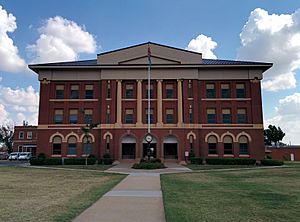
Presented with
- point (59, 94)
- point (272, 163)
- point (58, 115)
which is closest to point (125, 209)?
point (272, 163)

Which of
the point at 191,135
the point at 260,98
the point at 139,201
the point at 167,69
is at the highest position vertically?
the point at 167,69

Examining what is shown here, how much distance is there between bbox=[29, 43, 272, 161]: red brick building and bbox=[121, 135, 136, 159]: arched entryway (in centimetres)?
15

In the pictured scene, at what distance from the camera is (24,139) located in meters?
73.9

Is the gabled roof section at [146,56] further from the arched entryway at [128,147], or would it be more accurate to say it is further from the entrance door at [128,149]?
the entrance door at [128,149]

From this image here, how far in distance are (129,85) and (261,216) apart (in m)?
38.9

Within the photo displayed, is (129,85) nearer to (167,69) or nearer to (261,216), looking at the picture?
(167,69)

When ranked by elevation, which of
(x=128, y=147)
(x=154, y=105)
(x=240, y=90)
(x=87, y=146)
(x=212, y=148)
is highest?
(x=240, y=90)

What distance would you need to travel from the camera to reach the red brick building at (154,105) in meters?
44.8

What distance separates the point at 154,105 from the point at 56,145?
1589 centimetres

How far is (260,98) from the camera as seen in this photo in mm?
45625

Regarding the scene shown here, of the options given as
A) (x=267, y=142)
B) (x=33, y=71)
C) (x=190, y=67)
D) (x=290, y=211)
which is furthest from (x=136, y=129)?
(x=267, y=142)

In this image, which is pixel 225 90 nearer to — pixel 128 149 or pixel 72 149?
pixel 128 149

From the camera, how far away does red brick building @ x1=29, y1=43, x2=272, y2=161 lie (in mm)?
44844

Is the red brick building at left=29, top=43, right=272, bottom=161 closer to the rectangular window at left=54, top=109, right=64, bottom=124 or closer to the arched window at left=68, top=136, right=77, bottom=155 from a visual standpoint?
the arched window at left=68, top=136, right=77, bottom=155
